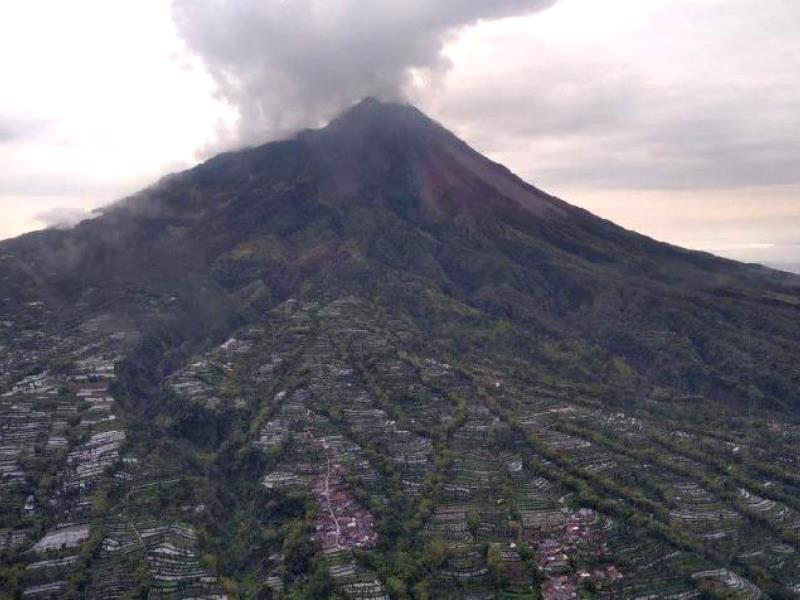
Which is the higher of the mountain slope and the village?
the mountain slope

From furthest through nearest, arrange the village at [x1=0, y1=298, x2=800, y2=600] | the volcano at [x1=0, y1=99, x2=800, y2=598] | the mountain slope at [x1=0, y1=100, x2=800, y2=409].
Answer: the mountain slope at [x1=0, y1=100, x2=800, y2=409]
the volcano at [x1=0, y1=99, x2=800, y2=598]
the village at [x1=0, y1=298, x2=800, y2=600]

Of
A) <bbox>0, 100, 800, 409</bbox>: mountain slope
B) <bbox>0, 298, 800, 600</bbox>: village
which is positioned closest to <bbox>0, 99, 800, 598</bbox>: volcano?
<bbox>0, 298, 800, 600</bbox>: village

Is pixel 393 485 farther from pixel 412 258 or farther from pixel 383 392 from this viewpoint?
pixel 412 258

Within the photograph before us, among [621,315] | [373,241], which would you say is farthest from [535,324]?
[373,241]

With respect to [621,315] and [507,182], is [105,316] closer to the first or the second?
[621,315]

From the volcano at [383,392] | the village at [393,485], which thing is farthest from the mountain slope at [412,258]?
the village at [393,485]

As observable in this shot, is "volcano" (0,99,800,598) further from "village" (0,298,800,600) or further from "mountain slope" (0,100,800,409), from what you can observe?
"mountain slope" (0,100,800,409)

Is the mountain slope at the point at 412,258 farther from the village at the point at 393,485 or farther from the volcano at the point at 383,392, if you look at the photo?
the village at the point at 393,485

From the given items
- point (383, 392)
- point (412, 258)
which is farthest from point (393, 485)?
point (412, 258)
